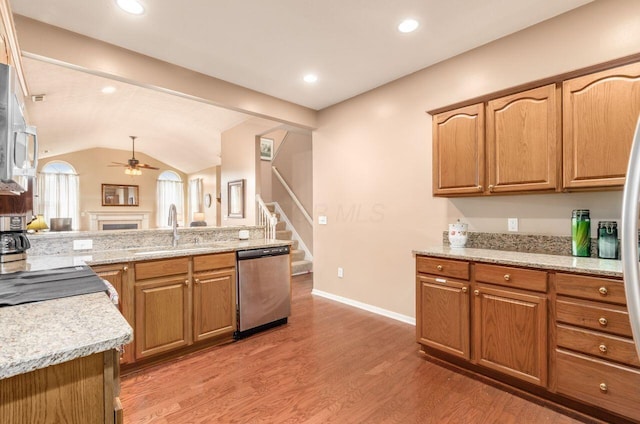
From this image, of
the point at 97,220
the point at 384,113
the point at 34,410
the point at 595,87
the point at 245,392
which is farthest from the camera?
the point at 97,220

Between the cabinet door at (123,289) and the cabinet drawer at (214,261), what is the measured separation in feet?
1.68

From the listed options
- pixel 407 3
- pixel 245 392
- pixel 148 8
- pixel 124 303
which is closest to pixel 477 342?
pixel 245 392

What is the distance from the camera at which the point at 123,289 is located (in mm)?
2295

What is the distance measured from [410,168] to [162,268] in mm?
2571

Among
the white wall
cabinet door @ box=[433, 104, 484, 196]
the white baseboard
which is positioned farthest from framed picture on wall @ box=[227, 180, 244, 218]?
cabinet door @ box=[433, 104, 484, 196]

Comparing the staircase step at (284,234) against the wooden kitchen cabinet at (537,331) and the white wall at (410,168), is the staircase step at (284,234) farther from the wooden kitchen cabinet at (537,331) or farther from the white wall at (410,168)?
the wooden kitchen cabinet at (537,331)

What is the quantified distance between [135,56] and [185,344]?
258 cm

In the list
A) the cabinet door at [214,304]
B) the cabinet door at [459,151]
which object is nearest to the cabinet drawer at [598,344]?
the cabinet door at [459,151]

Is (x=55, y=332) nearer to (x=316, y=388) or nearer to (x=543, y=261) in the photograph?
(x=316, y=388)

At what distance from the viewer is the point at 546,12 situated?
2.28 m

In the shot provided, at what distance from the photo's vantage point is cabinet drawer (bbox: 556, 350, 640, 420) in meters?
1.63

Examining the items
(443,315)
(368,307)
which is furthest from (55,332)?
(368,307)

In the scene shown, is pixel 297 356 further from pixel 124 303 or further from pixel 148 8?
pixel 148 8

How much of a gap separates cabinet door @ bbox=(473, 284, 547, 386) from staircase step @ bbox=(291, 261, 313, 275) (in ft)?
12.2
